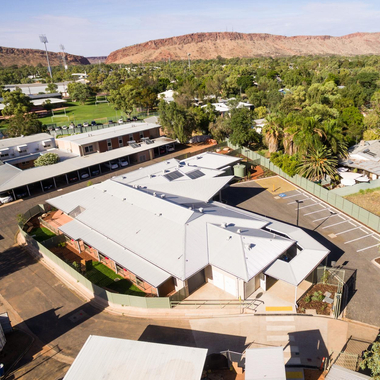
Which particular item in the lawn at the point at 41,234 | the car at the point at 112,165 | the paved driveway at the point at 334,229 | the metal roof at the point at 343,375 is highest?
the car at the point at 112,165

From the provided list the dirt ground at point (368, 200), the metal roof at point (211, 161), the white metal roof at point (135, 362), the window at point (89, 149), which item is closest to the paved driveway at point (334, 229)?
the metal roof at point (211, 161)

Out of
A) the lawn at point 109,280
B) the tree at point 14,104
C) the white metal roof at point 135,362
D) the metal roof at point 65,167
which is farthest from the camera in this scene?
the tree at point 14,104

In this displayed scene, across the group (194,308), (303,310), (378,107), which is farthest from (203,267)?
(378,107)

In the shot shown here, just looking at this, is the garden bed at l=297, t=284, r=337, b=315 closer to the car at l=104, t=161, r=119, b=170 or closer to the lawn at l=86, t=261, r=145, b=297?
the lawn at l=86, t=261, r=145, b=297

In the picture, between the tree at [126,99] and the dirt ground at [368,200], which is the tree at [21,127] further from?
the dirt ground at [368,200]

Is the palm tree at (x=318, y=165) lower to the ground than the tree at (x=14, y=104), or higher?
lower

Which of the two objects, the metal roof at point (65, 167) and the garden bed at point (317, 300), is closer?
the garden bed at point (317, 300)
